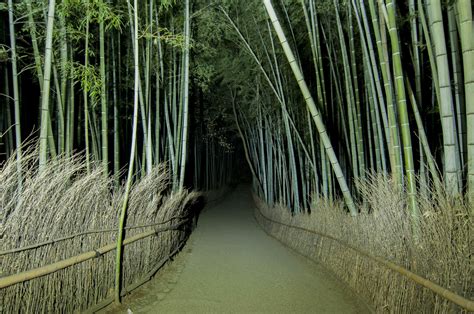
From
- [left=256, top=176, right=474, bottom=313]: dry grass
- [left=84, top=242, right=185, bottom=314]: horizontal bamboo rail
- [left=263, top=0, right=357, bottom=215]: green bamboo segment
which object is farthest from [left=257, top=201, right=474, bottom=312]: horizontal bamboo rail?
[left=84, top=242, right=185, bottom=314]: horizontal bamboo rail

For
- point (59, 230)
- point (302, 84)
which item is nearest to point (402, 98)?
point (302, 84)

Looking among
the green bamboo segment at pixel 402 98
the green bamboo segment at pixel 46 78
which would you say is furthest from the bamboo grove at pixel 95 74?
the green bamboo segment at pixel 402 98

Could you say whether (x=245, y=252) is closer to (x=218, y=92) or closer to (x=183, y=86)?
(x=183, y=86)

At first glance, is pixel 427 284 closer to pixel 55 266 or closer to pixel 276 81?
pixel 55 266

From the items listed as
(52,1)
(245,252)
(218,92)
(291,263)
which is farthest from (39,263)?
(218,92)

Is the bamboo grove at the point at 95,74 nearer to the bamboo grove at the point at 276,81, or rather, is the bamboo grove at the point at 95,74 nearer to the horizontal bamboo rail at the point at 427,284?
the bamboo grove at the point at 276,81

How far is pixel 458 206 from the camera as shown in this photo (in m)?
1.82

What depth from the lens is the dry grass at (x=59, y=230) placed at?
6.08 ft

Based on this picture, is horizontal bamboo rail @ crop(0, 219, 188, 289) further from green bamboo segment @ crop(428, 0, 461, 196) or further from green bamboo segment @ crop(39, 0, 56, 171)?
green bamboo segment @ crop(428, 0, 461, 196)

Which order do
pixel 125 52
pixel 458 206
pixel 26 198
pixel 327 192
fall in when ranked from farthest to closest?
pixel 125 52 → pixel 327 192 → pixel 26 198 → pixel 458 206

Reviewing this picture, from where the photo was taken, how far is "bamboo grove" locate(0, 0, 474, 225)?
2514mm

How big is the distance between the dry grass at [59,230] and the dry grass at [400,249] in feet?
6.51

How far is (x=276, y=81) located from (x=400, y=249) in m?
3.24

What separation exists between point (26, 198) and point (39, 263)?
15.7 inches
